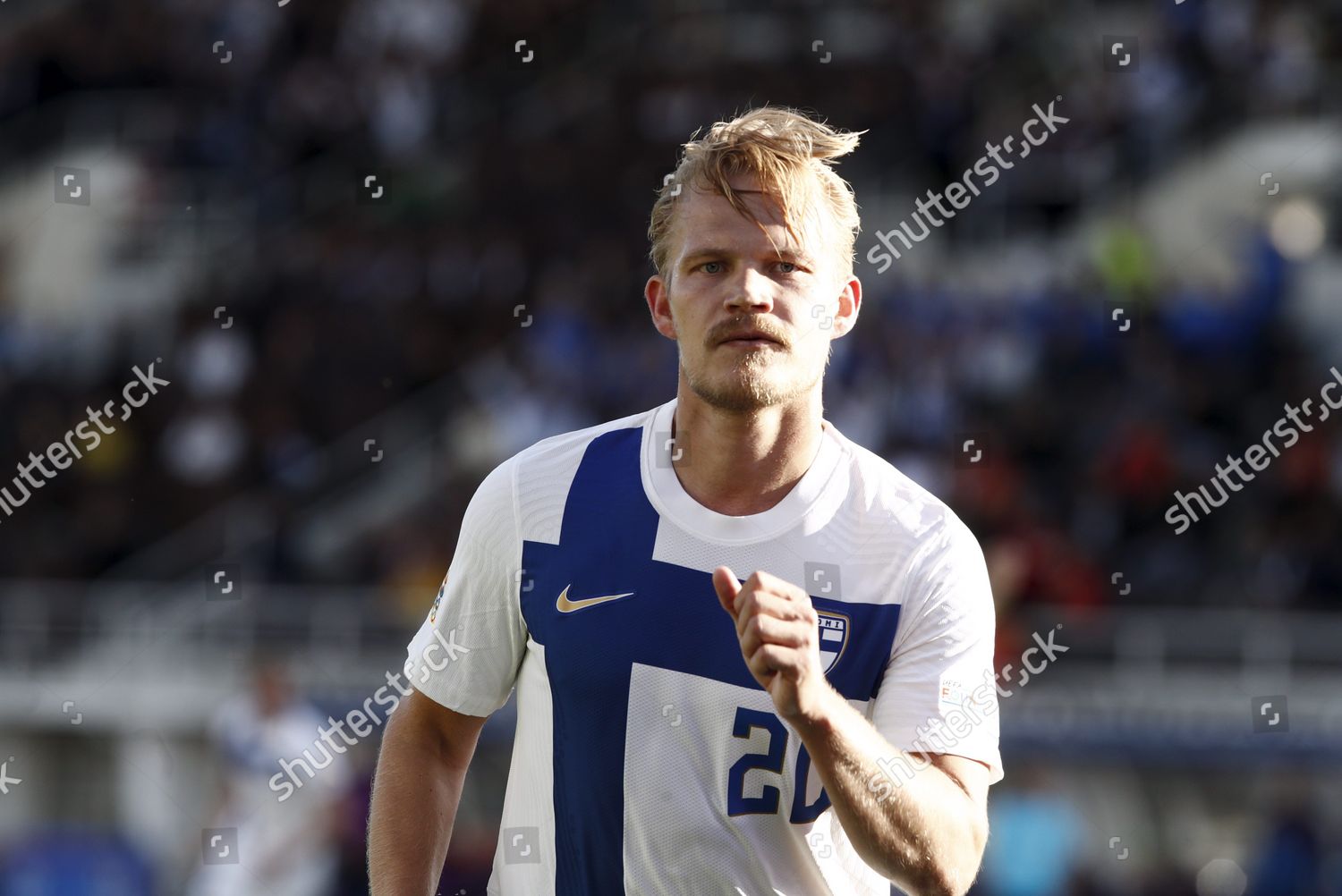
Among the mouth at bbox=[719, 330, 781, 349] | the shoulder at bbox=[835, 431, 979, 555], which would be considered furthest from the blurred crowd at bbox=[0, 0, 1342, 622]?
the mouth at bbox=[719, 330, 781, 349]

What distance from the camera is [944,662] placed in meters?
3.61

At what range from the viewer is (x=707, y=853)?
11.7ft

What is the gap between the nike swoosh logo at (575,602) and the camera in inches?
146

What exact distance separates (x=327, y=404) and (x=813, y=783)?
12911 millimetres

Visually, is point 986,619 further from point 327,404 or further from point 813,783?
point 327,404

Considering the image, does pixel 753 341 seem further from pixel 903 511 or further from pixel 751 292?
pixel 903 511

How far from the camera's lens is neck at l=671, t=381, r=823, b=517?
3.79 m

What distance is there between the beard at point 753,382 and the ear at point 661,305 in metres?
0.19

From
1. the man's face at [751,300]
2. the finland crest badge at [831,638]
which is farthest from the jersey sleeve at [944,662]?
the man's face at [751,300]

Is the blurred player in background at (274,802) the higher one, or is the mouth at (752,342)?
the blurred player in background at (274,802)

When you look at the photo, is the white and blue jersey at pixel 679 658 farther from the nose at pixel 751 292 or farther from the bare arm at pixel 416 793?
the nose at pixel 751 292

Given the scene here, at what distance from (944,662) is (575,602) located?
76 cm

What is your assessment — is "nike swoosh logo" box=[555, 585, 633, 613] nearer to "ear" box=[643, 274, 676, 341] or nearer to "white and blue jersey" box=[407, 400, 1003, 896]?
"white and blue jersey" box=[407, 400, 1003, 896]

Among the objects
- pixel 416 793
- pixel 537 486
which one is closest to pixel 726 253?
pixel 537 486
